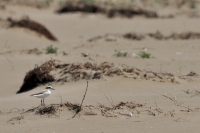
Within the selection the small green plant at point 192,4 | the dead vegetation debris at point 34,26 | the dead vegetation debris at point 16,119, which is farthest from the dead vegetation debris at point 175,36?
the dead vegetation debris at point 16,119

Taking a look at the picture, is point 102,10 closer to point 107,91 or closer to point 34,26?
point 34,26

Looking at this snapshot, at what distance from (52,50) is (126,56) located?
1350 mm

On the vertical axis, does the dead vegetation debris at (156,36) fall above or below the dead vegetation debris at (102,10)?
below

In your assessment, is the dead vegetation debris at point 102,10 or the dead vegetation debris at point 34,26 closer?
the dead vegetation debris at point 34,26

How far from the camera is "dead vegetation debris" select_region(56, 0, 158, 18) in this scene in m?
20.9

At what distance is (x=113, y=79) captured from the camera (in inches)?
317

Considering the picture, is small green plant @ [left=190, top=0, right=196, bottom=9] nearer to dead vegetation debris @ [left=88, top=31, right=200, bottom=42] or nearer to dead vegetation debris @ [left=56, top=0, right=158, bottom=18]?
dead vegetation debris @ [left=56, top=0, right=158, bottom=18]

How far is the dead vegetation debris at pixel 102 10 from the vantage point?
20.9 metres

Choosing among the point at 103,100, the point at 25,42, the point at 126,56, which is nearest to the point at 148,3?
the point at 25,42

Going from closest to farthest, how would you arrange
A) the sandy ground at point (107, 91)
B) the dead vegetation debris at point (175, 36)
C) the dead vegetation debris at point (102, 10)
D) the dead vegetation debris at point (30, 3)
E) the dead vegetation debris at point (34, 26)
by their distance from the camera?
1. the sandy ground at point (107, 91)
2. the dead vegetation debris at point (34, 26)
3. the dead vegetation debris at point (175, 36)
4. the dead vegetation debris at point (102, 10)
5. the dead vegetation debris at point (30, 3)

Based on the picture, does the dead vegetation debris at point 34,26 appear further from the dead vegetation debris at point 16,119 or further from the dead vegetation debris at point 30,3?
the dead vegetation debris at point 30,3

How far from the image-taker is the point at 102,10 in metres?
21.5

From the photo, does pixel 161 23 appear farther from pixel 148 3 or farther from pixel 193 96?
pixel 193 96

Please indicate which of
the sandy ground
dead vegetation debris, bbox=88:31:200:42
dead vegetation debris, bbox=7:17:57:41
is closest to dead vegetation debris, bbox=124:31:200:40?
dead vegetation debris, bbox=88:31:200:42
